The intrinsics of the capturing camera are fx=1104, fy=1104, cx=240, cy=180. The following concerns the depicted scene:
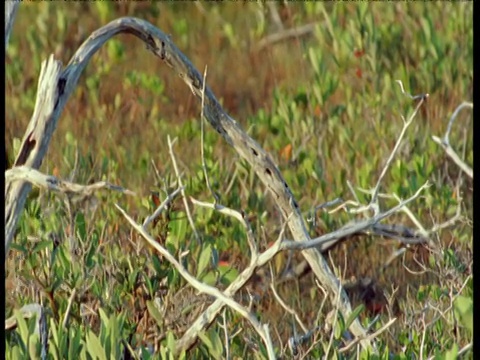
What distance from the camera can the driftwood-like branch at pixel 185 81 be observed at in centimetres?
259

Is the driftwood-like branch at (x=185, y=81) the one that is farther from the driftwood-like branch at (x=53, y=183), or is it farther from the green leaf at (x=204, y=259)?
the green leaf at (x=204, y=259)

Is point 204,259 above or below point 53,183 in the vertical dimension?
below

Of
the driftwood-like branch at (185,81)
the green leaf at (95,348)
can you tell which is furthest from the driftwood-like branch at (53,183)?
the green leaf at (95,348)

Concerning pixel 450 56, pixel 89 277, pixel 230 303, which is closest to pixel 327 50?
pixel 450 56

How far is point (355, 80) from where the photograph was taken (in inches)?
230

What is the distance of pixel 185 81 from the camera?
9.52 feet

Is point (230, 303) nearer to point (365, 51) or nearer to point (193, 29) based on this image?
point (365, 51)

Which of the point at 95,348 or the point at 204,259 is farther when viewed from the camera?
the point at 204,259

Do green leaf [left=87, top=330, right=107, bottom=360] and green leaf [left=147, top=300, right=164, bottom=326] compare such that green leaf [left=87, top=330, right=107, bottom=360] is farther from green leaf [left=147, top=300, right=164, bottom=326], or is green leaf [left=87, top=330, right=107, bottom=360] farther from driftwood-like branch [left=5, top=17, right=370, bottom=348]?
green leaf [left=147, top=300, right=164, bottom=326]

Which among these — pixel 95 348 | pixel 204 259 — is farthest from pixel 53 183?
pixel 204 259

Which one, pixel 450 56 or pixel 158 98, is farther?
pixel 158 98

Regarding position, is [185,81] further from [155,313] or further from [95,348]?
[95,348]

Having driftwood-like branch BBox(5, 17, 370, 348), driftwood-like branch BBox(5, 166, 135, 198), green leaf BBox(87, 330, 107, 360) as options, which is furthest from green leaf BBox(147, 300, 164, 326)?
driftwood-like branch BBox(5, 166, 135, 198)

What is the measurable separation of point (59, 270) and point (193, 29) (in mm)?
4291
